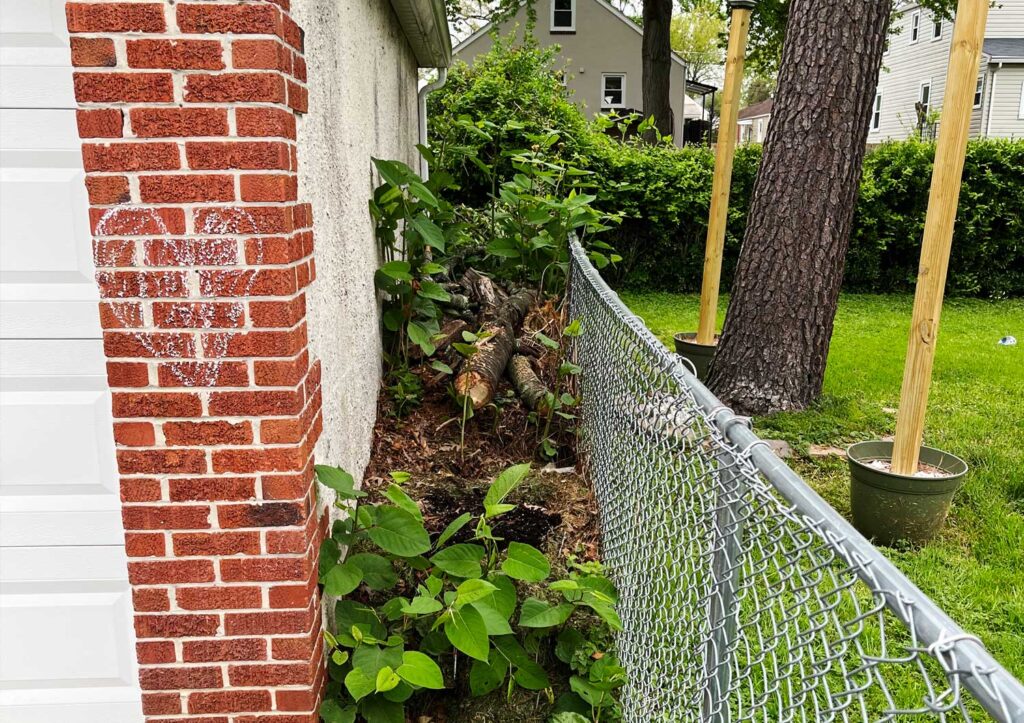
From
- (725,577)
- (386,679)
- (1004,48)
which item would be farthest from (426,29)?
(1004,48)

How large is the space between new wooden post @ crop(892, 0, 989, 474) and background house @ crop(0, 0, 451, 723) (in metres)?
2.65

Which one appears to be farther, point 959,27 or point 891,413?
point 891,413

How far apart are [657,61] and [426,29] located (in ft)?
40.6

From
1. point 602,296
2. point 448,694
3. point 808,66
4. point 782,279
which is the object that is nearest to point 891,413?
point 782,279

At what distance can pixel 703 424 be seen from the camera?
1.81 meters

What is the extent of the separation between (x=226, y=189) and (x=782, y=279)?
14.2ft

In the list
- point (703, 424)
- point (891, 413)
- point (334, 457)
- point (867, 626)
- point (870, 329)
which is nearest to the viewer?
point (703, 424)

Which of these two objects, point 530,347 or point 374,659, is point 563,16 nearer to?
point 530,347

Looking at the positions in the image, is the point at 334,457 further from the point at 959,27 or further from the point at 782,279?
the point at 782,279

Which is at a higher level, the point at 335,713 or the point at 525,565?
the point at 525,565

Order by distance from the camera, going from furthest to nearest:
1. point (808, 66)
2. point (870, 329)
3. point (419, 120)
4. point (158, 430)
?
1. point (870, 329)
2. point (419, 120)
3. point (808, 66)
4. point (158, 430)

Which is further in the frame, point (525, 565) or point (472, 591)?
point (525, 565)

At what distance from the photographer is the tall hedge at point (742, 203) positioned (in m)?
10.5

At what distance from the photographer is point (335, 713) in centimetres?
223
